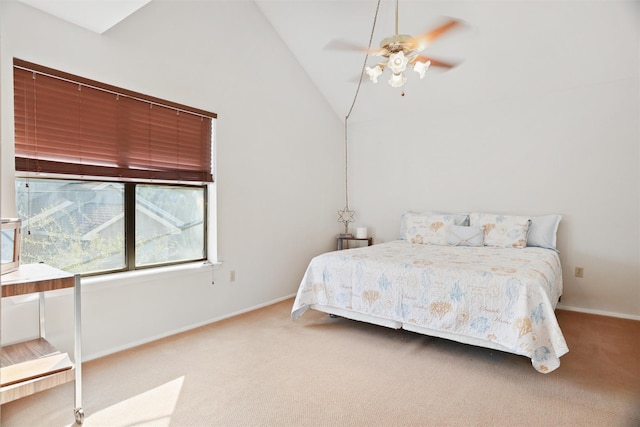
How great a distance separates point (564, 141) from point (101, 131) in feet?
13.8

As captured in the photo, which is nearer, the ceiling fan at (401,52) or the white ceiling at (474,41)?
the ceiling fan at (401,52)

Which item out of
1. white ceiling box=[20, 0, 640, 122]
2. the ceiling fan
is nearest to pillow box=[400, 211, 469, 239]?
white ceiling box=[20, 0, 640, 122]

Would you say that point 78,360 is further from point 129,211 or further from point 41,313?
point 129,211

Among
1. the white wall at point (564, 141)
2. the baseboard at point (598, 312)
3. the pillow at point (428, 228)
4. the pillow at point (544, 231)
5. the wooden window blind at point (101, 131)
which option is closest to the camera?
the wooden window blind at point (101, 131)

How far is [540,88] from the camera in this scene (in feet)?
13.1

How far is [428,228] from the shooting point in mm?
4391

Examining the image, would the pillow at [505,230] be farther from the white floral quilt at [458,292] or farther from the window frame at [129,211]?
the window frame at [129,211]

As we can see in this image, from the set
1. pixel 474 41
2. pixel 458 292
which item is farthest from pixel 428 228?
pixel 474 41

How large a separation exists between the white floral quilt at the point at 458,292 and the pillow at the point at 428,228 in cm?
58

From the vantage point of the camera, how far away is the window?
2500mm

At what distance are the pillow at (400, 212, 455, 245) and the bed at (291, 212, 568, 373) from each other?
181 mm

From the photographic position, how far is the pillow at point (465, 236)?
407cm

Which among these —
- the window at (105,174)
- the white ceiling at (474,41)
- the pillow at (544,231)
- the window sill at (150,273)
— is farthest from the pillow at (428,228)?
the window at (105,174)

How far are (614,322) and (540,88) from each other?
2350 millimetres
